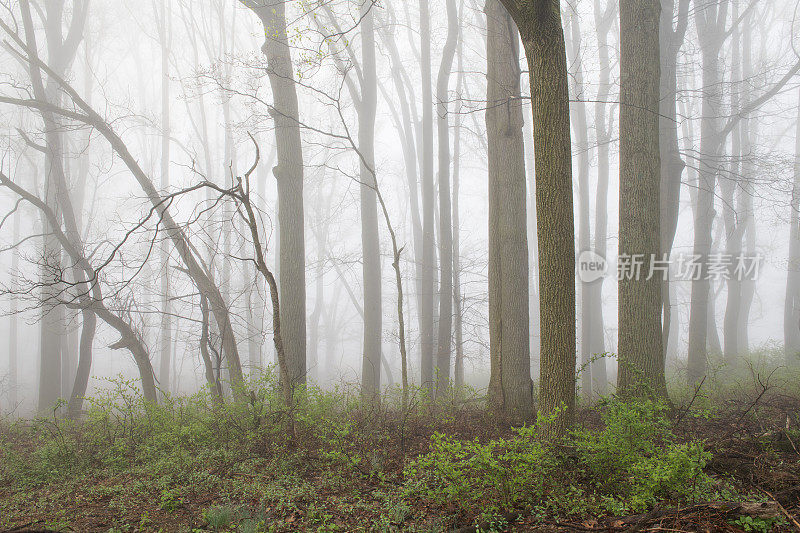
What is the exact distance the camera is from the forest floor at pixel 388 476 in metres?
Result: 3.08

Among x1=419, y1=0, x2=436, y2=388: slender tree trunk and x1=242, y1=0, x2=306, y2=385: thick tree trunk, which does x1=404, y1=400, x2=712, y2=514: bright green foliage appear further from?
x1=419, y1=0, x2=436, y2=388: slender tree trunk

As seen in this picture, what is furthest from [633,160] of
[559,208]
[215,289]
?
[215,289]

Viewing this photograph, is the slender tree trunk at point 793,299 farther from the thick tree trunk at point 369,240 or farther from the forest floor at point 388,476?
the thick tree trunk at point 369,240

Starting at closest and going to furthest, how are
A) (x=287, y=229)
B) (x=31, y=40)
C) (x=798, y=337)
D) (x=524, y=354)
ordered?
(x=524, y=354) → (x=287, y=229) → (x=31, y=40) → (x=798, y=337)

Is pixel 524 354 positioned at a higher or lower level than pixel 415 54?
lower

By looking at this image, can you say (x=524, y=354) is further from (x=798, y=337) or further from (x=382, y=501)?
(x=798, y=337)

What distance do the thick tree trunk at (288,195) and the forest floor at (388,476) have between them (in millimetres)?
1548

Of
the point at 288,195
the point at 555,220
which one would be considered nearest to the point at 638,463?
the point at 555,220

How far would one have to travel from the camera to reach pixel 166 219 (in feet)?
25.3

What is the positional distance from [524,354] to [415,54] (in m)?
16.1

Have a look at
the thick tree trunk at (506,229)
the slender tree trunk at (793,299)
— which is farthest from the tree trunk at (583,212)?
the slender tree trunk at (793,299)

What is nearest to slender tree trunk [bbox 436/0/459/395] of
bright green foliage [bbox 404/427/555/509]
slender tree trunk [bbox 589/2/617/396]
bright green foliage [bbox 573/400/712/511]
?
slender tree trunk [bbox 589/2/617/396]

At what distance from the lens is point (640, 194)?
6102mm

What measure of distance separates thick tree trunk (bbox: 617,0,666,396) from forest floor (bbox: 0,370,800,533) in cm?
Result: 89
